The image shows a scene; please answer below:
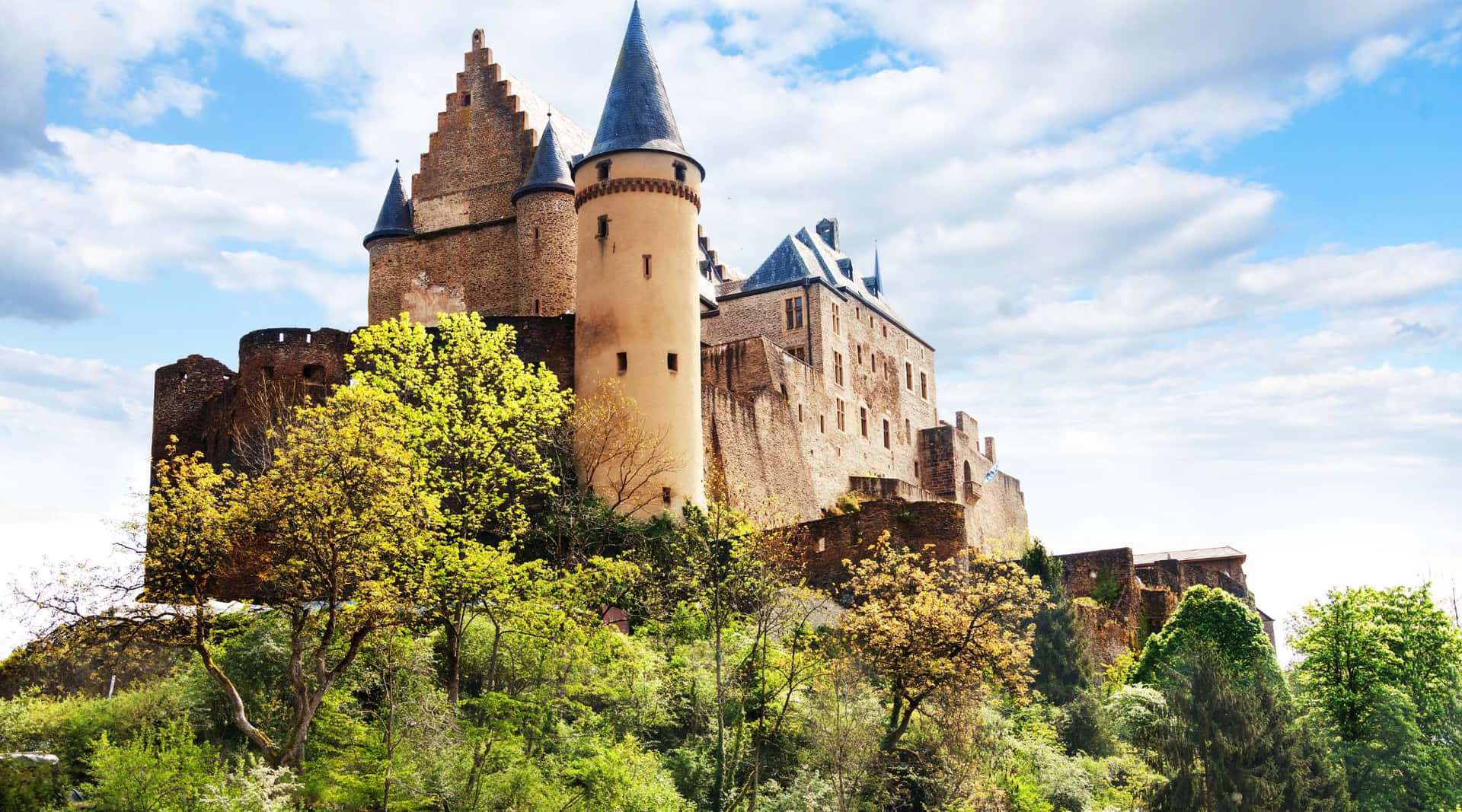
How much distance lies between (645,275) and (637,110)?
5.45 m

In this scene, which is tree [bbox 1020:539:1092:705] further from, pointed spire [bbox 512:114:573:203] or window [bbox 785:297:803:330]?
window [bbox 785:297:803:330]

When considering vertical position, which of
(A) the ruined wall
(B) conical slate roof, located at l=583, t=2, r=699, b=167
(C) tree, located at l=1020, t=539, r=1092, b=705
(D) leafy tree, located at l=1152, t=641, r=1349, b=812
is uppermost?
(B) conical slate roof, located at l=583, t=2, r=699, b=167

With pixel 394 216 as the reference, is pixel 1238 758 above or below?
below

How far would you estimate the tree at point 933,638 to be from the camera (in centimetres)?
3033

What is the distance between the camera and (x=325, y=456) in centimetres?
2528

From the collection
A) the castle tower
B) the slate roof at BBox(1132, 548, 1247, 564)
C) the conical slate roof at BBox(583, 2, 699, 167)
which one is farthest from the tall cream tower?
the slate roof at BBox(1132, 548, 1247, 564)

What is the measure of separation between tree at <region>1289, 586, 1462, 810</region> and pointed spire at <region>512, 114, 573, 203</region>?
26.8 metres

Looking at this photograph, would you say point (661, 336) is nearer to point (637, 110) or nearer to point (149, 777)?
point (637, 110)

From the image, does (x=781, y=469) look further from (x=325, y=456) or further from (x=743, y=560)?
(x=325, y=456)

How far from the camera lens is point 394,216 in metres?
51.4

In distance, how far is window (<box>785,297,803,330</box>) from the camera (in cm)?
6053

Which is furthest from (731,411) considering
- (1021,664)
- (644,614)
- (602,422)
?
(1021,664)

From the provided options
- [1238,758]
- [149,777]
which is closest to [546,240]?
[1238,758]

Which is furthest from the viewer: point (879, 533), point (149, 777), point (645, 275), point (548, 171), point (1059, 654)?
point (548, 171)
